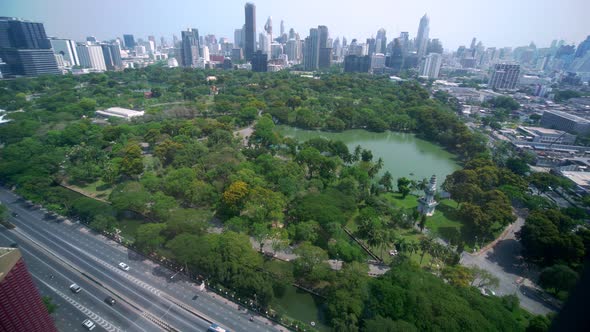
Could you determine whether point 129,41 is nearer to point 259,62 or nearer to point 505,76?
point 259,62

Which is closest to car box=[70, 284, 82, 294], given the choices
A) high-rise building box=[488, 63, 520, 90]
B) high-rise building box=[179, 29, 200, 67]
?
high-rise building box=[488, 63, 520, 90]

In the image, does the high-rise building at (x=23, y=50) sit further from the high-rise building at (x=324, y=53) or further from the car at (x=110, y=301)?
the car at (x=110, y=301)

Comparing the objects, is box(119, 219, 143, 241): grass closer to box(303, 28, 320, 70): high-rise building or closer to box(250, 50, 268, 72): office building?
box(250, 50, 268, 72): office building

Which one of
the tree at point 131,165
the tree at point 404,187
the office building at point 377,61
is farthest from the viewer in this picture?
the office building at point 377,61

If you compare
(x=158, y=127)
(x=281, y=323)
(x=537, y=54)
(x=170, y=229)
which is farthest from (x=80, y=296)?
(x=537, y=54)

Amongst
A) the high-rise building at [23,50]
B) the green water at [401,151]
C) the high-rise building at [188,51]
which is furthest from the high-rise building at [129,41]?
the green water at [401,151]

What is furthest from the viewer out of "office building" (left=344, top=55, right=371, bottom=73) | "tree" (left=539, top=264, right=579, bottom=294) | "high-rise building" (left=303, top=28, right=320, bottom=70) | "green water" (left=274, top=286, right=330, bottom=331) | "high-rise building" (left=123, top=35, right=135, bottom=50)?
"high-rise building" (left=123, top=35, right=135, bottom=50)
